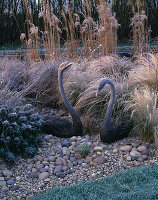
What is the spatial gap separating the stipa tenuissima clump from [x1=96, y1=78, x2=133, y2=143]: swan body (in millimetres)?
811

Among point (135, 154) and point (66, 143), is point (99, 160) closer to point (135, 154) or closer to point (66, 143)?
point (135, 154)

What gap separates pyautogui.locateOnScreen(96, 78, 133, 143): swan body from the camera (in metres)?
3.76

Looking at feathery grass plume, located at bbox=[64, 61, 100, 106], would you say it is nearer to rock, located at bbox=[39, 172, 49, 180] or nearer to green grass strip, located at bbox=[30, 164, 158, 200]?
rock, located at bbox=[39, 172, 49, 180]

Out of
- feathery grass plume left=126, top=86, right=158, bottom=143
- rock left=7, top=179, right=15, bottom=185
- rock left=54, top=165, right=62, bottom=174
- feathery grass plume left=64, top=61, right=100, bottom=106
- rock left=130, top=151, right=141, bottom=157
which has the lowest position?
rock left=7, top=179, right=15, bottom=185

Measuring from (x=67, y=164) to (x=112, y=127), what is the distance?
755 mm

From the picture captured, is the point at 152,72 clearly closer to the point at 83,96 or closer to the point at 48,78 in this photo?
the point at 83,96

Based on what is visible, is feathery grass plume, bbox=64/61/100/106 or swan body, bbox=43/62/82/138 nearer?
swan body, bbox=43/62/82/138

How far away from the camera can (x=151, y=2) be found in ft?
48.9

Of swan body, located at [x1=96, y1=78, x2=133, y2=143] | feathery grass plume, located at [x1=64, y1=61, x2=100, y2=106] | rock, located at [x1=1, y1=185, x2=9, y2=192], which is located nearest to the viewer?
rock, located at [x1=1, y1=185, x2=9, y2=192]

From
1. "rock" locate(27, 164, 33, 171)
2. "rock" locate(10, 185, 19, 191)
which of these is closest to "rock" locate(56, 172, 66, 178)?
"rock" locate(27, 164, 33, 171)

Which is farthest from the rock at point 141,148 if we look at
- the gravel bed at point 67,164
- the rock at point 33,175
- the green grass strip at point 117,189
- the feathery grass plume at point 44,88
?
the feathery grass plume at point 44,88

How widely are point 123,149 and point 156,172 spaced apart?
2.24 ft

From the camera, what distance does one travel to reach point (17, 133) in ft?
11.7

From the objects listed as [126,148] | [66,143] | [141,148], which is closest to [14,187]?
[66,143]
